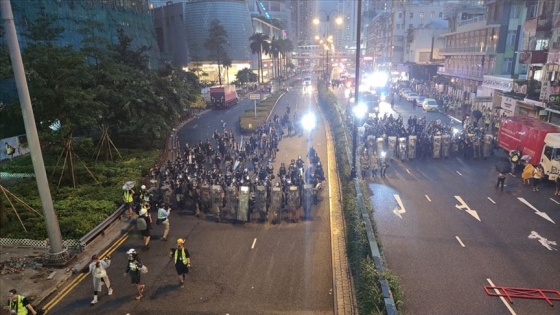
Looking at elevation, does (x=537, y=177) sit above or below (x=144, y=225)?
below

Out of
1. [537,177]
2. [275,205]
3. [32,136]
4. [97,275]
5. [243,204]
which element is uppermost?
[32,136]

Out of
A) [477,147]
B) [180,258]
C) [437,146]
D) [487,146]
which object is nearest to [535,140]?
[487,146]

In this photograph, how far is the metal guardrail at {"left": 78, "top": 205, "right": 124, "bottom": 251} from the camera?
1357 centimetres

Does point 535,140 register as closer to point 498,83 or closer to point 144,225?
point 498,83

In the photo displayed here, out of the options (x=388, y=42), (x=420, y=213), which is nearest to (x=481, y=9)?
(x=388, y=42)

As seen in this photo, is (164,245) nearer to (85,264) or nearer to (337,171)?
(85,264)

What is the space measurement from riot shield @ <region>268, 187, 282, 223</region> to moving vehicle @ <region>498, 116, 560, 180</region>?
577 inches

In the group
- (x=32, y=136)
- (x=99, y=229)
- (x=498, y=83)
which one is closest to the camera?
(x=32, y=136)

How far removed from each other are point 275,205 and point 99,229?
280 inches

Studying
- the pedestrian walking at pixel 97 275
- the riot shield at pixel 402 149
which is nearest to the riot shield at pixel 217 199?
the pedestrian walking at pixel 97 275

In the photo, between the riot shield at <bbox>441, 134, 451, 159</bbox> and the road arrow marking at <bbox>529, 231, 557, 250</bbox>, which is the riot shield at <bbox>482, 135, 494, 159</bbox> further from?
the road arrow marking at <bbox>529, 231, 557, 250</bbox>

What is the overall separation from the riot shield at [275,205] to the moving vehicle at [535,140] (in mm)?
14658

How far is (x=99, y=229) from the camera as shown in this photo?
14.6 metres

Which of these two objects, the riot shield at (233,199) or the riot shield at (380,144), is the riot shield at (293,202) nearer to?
the riot shield at (233,199)
